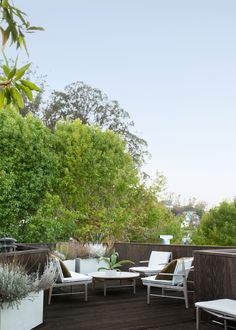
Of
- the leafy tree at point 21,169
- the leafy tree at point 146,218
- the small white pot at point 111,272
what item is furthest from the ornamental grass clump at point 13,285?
the leafy tree at point 146,218

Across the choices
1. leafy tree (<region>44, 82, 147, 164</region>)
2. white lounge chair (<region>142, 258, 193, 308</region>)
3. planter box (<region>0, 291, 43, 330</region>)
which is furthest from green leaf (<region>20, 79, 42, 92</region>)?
leafy tree (<region>44, 82, 147, 164</region>)

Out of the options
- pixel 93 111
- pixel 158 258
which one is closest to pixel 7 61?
pixel 158 258

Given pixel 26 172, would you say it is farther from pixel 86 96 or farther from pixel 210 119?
pixel 86 96

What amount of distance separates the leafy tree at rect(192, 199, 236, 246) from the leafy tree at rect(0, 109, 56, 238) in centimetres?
1104

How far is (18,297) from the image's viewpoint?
4.95 metres

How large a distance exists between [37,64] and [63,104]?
348 cm

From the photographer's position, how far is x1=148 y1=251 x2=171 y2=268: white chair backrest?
31.7 ft

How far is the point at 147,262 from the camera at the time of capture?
10.4 m

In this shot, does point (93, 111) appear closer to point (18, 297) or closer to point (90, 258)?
point (90, 258)

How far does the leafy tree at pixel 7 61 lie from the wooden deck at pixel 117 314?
4.34 m

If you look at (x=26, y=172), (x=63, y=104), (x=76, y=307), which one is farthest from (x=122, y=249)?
(x=63, y=104)

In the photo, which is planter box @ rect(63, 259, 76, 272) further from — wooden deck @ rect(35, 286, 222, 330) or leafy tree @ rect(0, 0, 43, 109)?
leafy tree @ rect(0, 0, 43, 109)

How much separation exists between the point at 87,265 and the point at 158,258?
2050mm

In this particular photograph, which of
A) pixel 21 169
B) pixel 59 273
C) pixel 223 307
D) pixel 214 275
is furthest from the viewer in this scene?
pixel 21 169
